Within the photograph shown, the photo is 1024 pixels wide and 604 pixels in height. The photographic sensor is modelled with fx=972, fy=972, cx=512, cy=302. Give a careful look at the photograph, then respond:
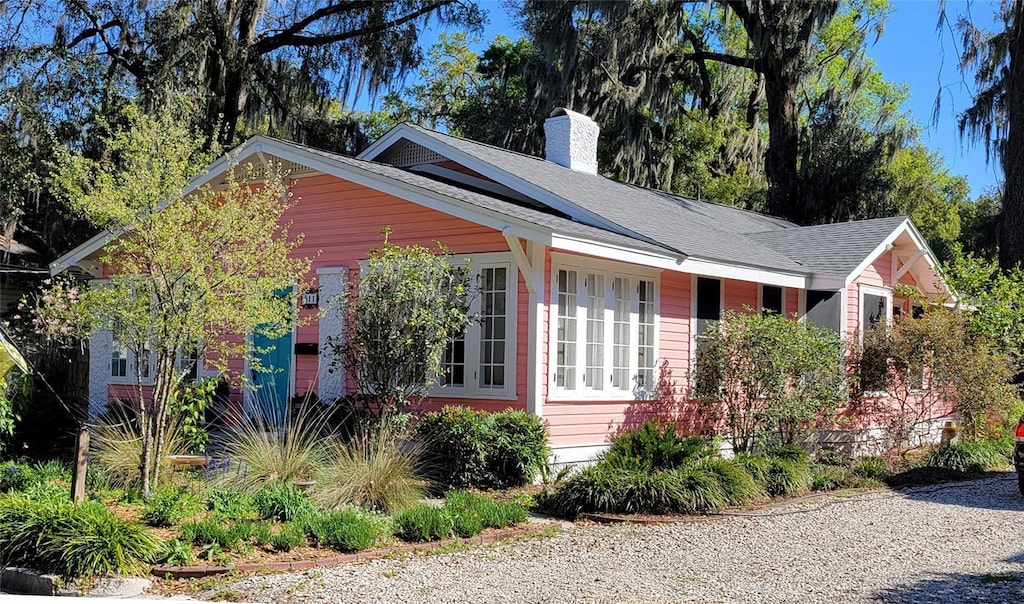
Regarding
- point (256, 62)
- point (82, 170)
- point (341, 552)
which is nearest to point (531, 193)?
point (82, 170)

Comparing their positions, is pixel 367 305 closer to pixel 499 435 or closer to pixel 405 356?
pixel 405 356

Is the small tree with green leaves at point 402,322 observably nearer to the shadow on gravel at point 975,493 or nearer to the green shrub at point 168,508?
the green shrub at point 168,508

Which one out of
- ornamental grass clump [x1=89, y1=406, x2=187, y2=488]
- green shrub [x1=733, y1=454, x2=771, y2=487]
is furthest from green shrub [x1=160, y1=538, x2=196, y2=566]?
green shrub [x1=733, y1=454, x2=771, y2=487]

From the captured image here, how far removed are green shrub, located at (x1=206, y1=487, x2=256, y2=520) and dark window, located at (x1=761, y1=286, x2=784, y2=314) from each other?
900 cm

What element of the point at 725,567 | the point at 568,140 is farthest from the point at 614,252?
the point at 568,140

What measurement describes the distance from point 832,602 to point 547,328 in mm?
5730

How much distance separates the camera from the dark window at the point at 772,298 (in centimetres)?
1484

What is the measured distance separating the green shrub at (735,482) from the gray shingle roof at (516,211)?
2.78m

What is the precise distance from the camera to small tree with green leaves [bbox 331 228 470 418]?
33.7ft

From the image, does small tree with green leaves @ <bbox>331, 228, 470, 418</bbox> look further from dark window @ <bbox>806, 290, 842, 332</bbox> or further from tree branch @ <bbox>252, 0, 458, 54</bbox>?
tree branch @ <bbox>252, 0, 458, 54</bbox>

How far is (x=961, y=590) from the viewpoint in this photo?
6.43 metres

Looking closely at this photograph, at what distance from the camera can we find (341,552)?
729 cm

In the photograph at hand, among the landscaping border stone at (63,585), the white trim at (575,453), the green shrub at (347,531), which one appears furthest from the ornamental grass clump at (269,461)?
the white trim at (575,453)

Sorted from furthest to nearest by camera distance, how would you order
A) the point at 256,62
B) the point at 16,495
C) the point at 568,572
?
the point at 256,62, the point at 16,495, the point at 568,572
